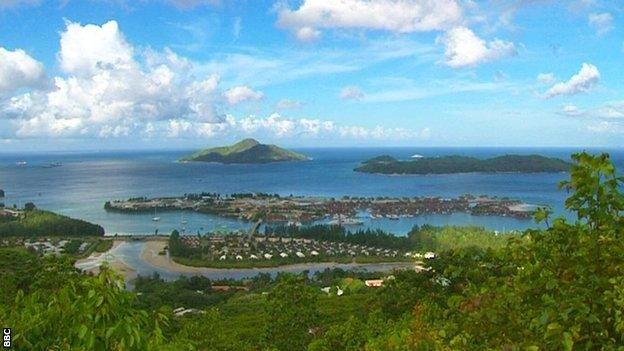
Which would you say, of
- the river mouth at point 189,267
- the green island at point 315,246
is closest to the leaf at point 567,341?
the river mouth at point 189,267

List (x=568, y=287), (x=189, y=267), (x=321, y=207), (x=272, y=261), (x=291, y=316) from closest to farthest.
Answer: (x=568, y=287) → (x=291, y=316) → (x=189, y=267) → (x=272, y=261) → (x=321, y=207)

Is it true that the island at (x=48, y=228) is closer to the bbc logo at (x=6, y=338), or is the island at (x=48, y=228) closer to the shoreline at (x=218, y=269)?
the shoreline at (x=218, y=269)

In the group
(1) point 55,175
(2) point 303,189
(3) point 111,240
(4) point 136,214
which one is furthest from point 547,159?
(1) point 55,175

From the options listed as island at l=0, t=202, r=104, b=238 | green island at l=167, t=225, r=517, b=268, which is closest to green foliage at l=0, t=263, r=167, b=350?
green island at l=167, t=225, r=517, b=268

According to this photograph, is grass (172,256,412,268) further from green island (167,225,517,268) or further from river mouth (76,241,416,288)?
river mouth (76,241,416,288)

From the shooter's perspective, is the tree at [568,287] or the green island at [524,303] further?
the tree at [568,287]

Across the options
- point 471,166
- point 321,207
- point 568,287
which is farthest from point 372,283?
point 471,166

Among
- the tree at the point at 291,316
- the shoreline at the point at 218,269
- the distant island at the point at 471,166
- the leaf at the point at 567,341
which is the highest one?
the leaf at the point at 567,341

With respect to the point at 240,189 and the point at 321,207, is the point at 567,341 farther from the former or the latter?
the point at 240,189

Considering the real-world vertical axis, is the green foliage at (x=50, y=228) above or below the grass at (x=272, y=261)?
above

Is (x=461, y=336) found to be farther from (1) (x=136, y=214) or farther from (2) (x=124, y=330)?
(1) (x=136, y=214)
